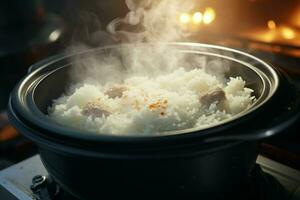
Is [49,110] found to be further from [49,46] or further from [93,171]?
[49,46]

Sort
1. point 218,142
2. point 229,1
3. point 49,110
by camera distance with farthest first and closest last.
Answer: point 229,1 < point 49,110 < point 218,142

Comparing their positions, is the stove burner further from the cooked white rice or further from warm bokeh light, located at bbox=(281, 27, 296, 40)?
warm bokeh light, located at bbox=(281, 27, 296, 40)

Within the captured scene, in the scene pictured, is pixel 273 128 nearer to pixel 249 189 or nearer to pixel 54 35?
pixel 249 189

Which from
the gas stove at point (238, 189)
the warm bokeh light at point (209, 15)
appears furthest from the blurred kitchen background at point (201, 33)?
the gas stove at point (238, 189)

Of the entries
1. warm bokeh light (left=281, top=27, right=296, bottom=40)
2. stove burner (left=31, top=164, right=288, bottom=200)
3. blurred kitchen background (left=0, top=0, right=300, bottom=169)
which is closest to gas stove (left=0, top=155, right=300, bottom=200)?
stove burner (left=31, top=164, right=288, bottom=200)

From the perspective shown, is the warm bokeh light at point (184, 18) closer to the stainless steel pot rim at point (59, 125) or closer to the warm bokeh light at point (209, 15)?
the warm bokeh light at point (209, 15)

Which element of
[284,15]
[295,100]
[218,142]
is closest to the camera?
[218,142]

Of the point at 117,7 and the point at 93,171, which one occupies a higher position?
the point at 93,171

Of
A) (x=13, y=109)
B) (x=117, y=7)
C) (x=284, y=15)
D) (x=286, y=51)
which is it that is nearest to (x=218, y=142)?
(x=13, y=109)
